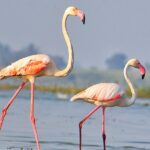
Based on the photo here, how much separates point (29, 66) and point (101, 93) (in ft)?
5.41

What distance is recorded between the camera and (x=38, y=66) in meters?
14.6

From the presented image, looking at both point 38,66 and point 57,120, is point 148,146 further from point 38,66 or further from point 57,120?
point 57,120

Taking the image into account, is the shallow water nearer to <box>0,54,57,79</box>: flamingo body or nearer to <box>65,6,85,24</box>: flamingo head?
<box>0,54,57,79</box>: flamingo body

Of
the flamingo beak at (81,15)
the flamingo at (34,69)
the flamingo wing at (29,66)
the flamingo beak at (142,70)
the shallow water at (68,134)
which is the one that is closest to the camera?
the flamingo beak at (81,15)

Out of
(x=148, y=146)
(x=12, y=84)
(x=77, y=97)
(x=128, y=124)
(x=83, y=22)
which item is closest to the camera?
(x=83, y=22)

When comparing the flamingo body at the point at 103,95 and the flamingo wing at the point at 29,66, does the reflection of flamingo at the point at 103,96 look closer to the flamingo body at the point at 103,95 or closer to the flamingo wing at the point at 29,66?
the flamingo body at the point at 103,95

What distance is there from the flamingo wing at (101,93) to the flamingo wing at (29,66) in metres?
1.17

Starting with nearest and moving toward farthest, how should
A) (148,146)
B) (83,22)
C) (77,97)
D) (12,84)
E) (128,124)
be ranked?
(83,22), (77,97), (148,146), (128,124), (12,84)

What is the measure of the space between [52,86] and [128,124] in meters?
38.7

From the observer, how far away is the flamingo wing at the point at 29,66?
14578 millimetres

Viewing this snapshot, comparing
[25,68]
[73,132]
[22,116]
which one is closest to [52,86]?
[22,116]

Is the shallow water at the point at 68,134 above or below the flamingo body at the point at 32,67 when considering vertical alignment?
below

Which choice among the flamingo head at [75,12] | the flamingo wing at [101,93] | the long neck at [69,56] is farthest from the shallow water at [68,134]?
the flamingo head at [75,12]

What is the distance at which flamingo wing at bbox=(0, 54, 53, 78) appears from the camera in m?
14.6
